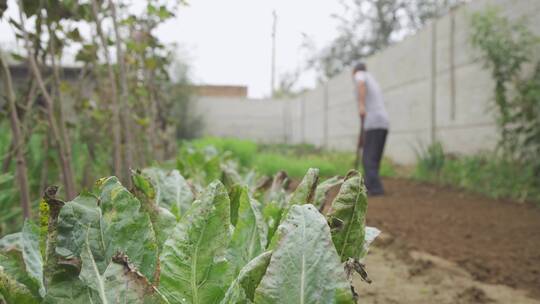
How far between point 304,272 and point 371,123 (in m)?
6.16

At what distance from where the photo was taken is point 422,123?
8531 millimetres

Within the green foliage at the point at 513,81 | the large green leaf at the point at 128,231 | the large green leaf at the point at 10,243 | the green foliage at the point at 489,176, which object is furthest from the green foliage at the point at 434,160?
the large green leaf at the point at 128,231

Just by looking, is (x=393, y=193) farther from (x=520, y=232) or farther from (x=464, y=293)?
(x=464, y=293)

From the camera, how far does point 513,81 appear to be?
553 cm

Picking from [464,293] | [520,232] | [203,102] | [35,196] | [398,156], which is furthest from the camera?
[203,102]

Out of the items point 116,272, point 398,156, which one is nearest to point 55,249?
point 116,272

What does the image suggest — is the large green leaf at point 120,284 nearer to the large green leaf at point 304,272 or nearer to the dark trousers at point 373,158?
the large green leaf at point 304,272

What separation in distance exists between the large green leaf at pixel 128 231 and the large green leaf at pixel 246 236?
143mm

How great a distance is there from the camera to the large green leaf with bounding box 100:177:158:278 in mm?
645

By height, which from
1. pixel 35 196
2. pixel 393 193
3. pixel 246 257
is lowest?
pixel 393 193

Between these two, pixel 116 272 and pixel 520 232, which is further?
pixel 520 232

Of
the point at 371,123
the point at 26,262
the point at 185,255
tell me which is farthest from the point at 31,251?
the point at 371,123

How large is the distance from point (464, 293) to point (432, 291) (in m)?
0.13

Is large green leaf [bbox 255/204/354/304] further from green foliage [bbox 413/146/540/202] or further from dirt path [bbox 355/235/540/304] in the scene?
green foliage [bbox 413/146/540/202]
